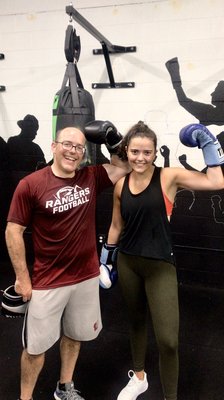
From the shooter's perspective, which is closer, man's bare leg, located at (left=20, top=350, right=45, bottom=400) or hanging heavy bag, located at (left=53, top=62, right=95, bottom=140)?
man's bare leg, located at (left=20, top=350, right=45, bottom=400)

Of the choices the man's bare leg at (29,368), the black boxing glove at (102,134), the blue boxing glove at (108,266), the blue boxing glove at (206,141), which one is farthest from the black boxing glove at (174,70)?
the man's bare leg at (29,368)

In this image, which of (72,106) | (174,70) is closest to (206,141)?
(72,106)

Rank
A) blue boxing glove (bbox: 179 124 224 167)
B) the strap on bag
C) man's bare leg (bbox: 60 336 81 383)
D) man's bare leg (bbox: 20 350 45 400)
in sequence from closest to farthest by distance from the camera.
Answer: blue boxing glove (bbox: 179 124 224 167), man's bare leg (bbox: 20 350 45 400), man's bare leg (bbox: 60 336 81 383), the strap on bag

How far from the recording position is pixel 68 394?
189 cm

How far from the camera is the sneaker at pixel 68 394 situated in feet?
6.18

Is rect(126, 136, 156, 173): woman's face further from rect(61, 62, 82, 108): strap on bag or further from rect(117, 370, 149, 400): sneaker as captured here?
rect(117, 370, 149, 400): sneaker

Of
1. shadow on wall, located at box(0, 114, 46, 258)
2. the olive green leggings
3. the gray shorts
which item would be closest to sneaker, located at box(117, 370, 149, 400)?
the olive green leggings

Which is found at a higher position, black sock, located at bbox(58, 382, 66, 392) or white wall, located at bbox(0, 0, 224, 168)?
white wall, located at bbox(0, 0, 224, 168)

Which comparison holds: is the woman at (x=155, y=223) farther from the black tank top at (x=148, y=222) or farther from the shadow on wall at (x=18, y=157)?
the shadow on wall at (x=18, y=157)

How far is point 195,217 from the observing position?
9.98 ft

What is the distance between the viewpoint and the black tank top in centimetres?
163

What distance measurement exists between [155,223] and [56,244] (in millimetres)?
470

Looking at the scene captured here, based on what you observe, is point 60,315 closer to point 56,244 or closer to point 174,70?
point 56,244

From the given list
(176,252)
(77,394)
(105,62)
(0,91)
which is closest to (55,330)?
→ (77,394)
